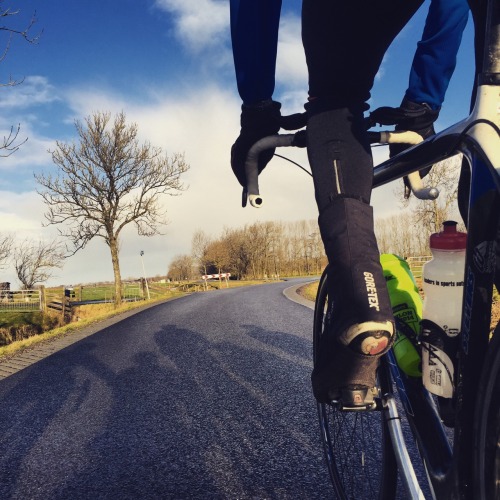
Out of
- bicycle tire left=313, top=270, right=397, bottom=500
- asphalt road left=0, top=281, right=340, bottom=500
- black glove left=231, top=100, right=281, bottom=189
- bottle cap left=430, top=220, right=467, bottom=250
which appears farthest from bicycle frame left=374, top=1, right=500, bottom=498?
Answer: asphalt road left=0, top=281, right=340, bottom=500

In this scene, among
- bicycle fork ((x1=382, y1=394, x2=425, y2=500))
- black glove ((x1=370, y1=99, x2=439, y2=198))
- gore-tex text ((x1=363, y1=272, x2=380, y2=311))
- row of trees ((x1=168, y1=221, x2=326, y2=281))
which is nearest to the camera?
→ gore-tex text ((x1=363, y1=272, x2=380, y2=311))

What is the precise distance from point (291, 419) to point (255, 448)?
1.52ft

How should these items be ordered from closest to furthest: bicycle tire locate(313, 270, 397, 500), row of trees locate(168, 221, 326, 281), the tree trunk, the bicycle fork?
the bicycle fork
bicycle tire locate(313, 270, 397, 500)
the tree trunk
row of trees locate(168, 221, 326, 281)

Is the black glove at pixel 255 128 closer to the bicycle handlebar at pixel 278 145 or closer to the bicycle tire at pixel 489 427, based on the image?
the bicycle handlebar at pixel 278 145

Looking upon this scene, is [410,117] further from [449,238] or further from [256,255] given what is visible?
[256,255]

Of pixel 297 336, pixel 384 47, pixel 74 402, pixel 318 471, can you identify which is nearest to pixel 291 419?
pixel 318 471

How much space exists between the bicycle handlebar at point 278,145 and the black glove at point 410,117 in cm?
4

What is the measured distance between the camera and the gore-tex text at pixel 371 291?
825mm

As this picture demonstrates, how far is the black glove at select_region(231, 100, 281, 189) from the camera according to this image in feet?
3.20

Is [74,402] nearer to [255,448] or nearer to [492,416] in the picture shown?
[255,448]

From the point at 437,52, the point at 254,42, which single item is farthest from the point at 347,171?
the point at 437,52

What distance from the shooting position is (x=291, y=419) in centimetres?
268

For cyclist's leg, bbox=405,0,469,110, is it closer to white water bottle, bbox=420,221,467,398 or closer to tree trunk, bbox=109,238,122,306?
white water bottle, bbox=420,221,467,398

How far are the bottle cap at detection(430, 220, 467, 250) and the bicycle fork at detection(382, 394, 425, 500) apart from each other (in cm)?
45
